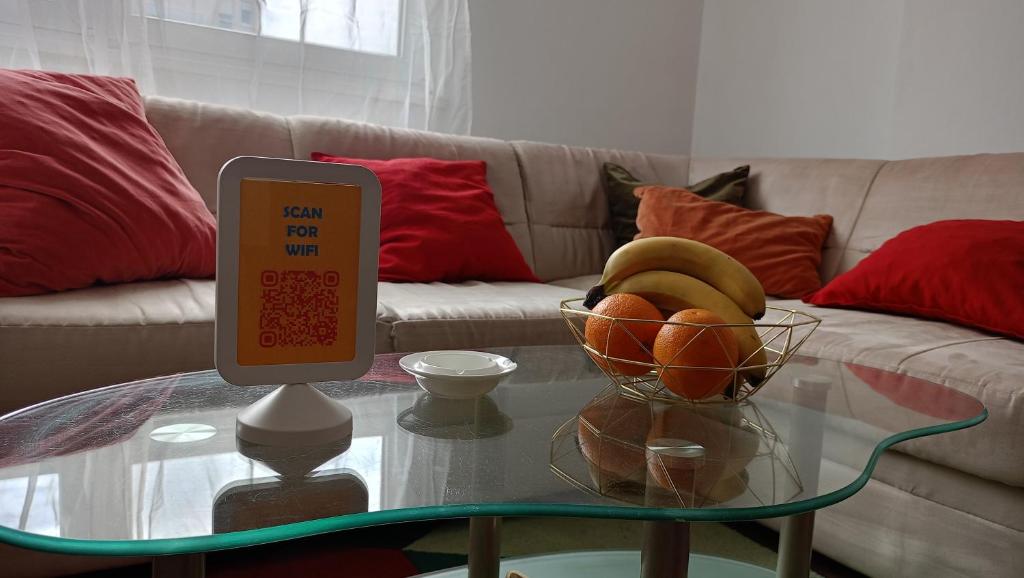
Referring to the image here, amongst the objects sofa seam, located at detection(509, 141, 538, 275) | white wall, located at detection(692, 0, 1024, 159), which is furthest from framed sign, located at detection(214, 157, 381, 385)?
white wall, located at detection(692, 0, 1024, 159)

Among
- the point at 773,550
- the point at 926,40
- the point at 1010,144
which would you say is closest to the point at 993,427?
the point at 773,550

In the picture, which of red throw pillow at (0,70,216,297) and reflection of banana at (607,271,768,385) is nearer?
reflection of banana at (607,271,768,385)

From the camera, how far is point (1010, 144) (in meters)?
2.47

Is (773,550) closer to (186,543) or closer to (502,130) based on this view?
(186,543)

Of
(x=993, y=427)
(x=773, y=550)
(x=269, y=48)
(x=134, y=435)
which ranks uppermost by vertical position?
(x=269, y=48)

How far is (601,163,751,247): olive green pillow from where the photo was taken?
7.90 ft

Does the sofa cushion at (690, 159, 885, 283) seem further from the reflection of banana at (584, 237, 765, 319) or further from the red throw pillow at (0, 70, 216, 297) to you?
the red throw pillow at (0, 70, 216, 297)

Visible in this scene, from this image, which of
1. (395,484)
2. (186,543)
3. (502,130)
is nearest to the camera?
(186,543)

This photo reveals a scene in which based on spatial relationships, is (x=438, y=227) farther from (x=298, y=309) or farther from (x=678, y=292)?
(x=298, y=309)

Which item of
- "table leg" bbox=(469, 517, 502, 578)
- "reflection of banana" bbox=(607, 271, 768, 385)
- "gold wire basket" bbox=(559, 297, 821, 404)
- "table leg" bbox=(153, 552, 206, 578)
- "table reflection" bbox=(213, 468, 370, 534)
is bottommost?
"table leg" bbox=(469, 517, 502, 578)

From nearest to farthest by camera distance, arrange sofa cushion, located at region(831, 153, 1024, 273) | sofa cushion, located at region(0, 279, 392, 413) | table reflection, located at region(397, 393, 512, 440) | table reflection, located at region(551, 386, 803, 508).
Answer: table reflection, located at region(551, 386, 803, 508) → table reflection, located at region(397, 393, 512, 440) → sofa cushion, located at region(0, 279, 392, 413) → sofa cushion, located at region(831, 153, 1024, 273)

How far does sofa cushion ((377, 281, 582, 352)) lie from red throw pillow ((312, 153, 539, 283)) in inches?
4.5

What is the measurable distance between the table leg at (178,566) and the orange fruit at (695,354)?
1.55ft

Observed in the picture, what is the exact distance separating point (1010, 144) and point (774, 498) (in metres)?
2.36
